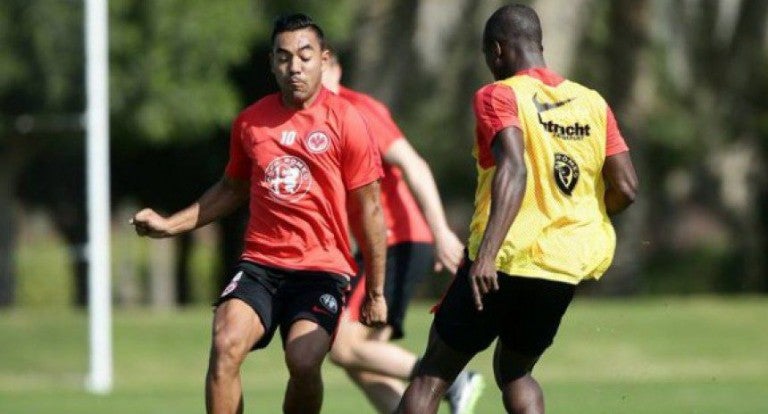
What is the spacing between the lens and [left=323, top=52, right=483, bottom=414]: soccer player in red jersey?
10445 mm

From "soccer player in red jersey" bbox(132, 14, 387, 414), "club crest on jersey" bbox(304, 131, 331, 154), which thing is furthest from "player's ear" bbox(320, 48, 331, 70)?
"club crest on jersey" bbox(304, 131, 331, 154)

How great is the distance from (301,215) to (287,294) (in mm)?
389

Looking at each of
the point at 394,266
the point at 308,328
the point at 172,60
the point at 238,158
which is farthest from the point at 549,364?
the point at 308,328

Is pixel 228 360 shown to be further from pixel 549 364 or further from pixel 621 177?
pixel 549 364

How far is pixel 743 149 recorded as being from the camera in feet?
126

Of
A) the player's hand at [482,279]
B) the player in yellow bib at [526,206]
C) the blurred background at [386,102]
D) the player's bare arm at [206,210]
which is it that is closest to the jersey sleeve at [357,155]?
the player's bare arm at [206,210]

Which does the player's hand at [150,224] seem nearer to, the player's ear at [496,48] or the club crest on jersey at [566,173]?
the player's ear at [496,48]

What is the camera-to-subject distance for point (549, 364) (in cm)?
2034

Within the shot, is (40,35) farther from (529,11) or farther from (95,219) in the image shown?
(529,11)

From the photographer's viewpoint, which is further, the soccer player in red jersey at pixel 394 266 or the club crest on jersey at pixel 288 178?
the soccer player in red jersey at pixel 394 266

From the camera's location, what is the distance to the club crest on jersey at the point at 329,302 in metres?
8.77

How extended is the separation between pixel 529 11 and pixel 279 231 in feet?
5.58

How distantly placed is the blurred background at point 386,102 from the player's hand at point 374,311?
8.49 meters

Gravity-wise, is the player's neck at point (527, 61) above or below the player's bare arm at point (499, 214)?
above
